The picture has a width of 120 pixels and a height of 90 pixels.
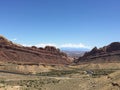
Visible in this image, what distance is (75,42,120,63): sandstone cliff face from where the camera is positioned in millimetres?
167625

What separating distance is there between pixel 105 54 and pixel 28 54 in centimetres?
4616

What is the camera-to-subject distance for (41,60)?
563 ft

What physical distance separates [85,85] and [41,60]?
126 m

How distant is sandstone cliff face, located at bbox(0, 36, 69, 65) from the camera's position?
522 ft

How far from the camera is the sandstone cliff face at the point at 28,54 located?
6260 inches

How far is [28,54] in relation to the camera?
16938cm

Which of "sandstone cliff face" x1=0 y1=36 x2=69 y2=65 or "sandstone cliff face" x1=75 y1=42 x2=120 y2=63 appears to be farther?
"sandstone cliff face" x1=75 y1=42 x2=120 y2=63

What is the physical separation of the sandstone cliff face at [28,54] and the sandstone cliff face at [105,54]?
16.2m

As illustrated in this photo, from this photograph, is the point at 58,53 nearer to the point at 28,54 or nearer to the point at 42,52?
the point at 42,52

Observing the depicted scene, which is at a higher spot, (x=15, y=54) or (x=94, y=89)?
(x=15, y=54)

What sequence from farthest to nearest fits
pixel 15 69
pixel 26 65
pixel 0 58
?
pixel 0 58
pixel 26 65
pixel 15 69

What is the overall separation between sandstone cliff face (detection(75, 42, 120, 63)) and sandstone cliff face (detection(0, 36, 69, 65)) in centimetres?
1622

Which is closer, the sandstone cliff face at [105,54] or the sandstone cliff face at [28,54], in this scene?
the sandstone cliff face at [28,54]

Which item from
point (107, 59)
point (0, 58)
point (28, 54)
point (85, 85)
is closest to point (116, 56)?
point (107, 59)
